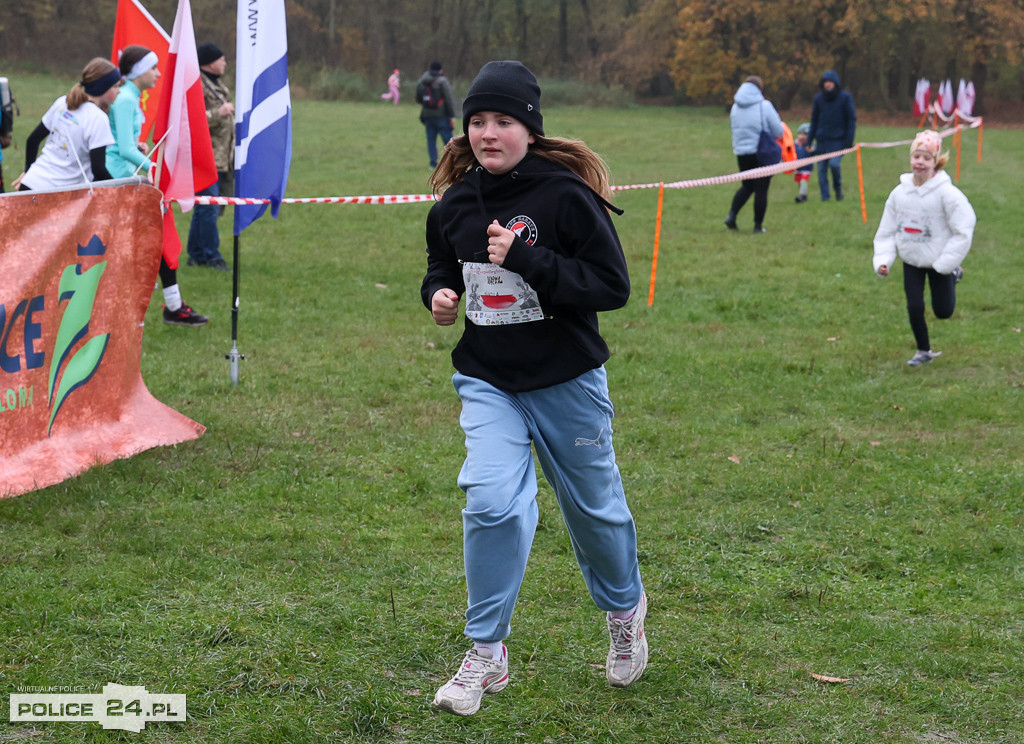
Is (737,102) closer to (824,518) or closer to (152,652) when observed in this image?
(824,518)

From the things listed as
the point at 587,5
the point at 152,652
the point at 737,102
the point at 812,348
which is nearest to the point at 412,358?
the point at 812,348

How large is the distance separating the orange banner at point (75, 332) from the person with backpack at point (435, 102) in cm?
1469

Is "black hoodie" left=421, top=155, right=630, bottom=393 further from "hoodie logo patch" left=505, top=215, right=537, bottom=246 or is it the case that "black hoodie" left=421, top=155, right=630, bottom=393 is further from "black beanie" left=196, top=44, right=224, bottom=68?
"black beanie" left=196, top=44, right=224, bottom=68

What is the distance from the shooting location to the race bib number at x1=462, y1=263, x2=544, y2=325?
359cm

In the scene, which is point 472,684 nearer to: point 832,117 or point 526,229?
point 526,229

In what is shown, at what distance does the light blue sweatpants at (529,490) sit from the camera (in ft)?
11.3

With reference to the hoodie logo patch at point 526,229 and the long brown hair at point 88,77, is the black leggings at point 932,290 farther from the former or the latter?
the long brown hair at point 88,77

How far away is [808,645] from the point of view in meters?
4.30

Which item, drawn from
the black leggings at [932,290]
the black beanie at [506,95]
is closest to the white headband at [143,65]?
the black leggings at [932,290]

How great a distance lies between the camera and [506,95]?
3.53 m

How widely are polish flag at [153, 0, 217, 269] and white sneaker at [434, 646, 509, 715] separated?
429 centimetres

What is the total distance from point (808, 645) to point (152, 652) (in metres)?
2.40

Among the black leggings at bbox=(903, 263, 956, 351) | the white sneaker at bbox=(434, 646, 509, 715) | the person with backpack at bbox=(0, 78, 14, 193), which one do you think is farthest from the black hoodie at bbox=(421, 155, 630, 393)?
the person with backpack at bbox=(0, 78, 14, 193)

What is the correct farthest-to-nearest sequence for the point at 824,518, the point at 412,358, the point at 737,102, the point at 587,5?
the point at 587,5, the point at 737,102, the point at 412,358, the point at 824,518
